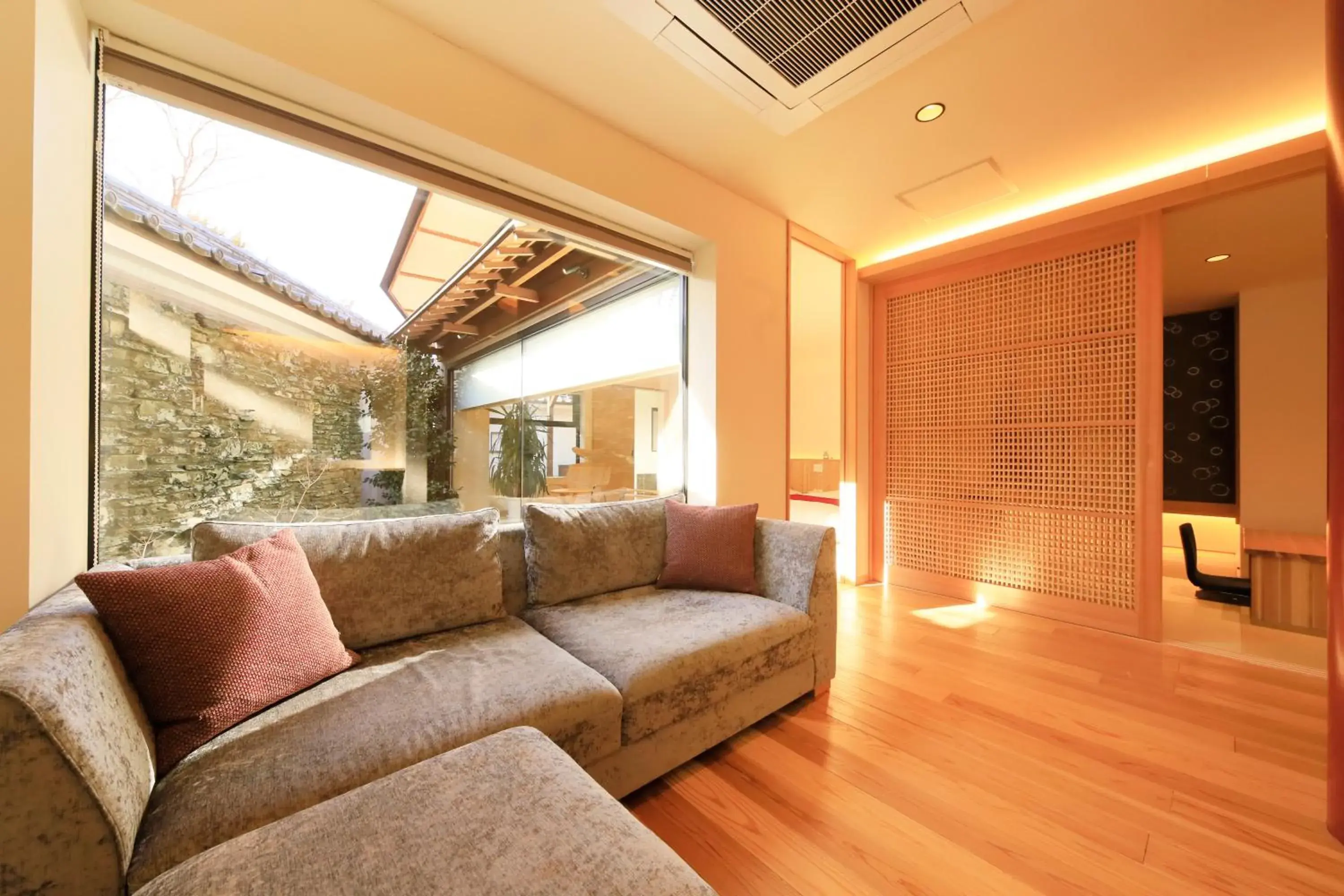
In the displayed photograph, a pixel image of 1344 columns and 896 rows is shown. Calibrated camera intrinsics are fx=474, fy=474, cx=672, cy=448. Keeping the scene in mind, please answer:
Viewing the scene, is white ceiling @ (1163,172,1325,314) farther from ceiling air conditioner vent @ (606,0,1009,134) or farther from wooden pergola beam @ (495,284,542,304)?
wooden pergola beam @ (495,284,542,304)

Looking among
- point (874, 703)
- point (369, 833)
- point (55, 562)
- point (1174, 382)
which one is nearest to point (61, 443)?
point (55, 562)

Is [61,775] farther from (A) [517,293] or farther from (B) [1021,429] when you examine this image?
(B) [1021,429]

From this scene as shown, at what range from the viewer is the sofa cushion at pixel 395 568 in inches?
57.9

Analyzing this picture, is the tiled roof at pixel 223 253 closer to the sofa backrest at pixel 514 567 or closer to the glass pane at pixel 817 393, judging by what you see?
the sofa backrest at pixel 514 567

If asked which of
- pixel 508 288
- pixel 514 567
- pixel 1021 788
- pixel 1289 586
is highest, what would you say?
pixel 508 288

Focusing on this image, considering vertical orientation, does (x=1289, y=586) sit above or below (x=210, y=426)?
below

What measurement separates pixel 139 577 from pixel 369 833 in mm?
864

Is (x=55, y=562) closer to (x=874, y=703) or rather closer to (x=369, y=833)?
(x=369, y=833)

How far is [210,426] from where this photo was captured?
5.32ft

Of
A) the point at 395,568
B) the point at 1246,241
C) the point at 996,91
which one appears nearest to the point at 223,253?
the point at 395,568

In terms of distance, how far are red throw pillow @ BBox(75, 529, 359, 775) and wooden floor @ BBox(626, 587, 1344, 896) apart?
41.4 inches

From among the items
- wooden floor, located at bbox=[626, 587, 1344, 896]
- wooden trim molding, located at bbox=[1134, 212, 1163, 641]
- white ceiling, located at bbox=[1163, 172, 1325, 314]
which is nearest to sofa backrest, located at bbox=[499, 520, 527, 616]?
wooden floor, located at bbox=[626, 587, 1344, 896]

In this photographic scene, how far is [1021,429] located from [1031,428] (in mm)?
54

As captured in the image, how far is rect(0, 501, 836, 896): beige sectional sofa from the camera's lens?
2.26ft
